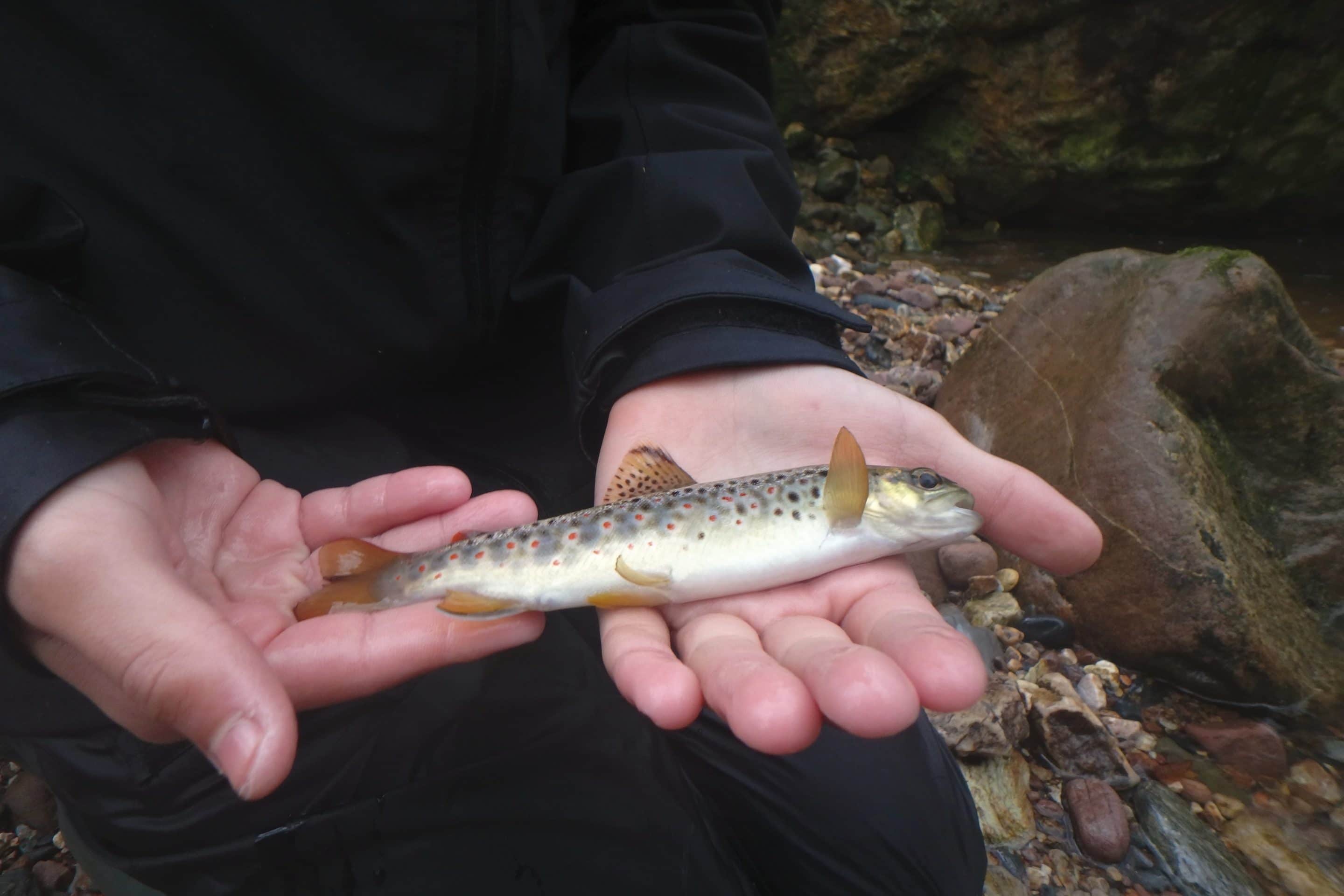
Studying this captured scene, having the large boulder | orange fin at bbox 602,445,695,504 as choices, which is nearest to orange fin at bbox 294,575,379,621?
orange fin at bbox 602,445,695,504

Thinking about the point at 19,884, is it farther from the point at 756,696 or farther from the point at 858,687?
the point at 858,687

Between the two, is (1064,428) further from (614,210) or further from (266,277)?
(266,277)

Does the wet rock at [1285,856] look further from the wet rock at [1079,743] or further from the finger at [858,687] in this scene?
the finger at [858,687]

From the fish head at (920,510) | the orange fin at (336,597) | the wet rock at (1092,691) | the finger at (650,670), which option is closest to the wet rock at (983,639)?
the wet rock at (1092,691)

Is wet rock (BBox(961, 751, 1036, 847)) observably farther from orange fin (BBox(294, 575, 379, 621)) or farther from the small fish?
orange fin (BBox(294, 575, 379, 621))

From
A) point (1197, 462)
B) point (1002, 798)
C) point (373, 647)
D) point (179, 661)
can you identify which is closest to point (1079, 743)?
point (1002, 798)

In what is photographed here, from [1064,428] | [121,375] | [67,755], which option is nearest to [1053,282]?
[1064,428]

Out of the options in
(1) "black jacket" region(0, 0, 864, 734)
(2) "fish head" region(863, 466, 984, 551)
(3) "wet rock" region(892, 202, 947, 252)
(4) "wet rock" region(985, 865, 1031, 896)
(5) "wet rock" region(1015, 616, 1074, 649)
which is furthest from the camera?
(3) "wet rock" region(892, 202, 947, 252)
